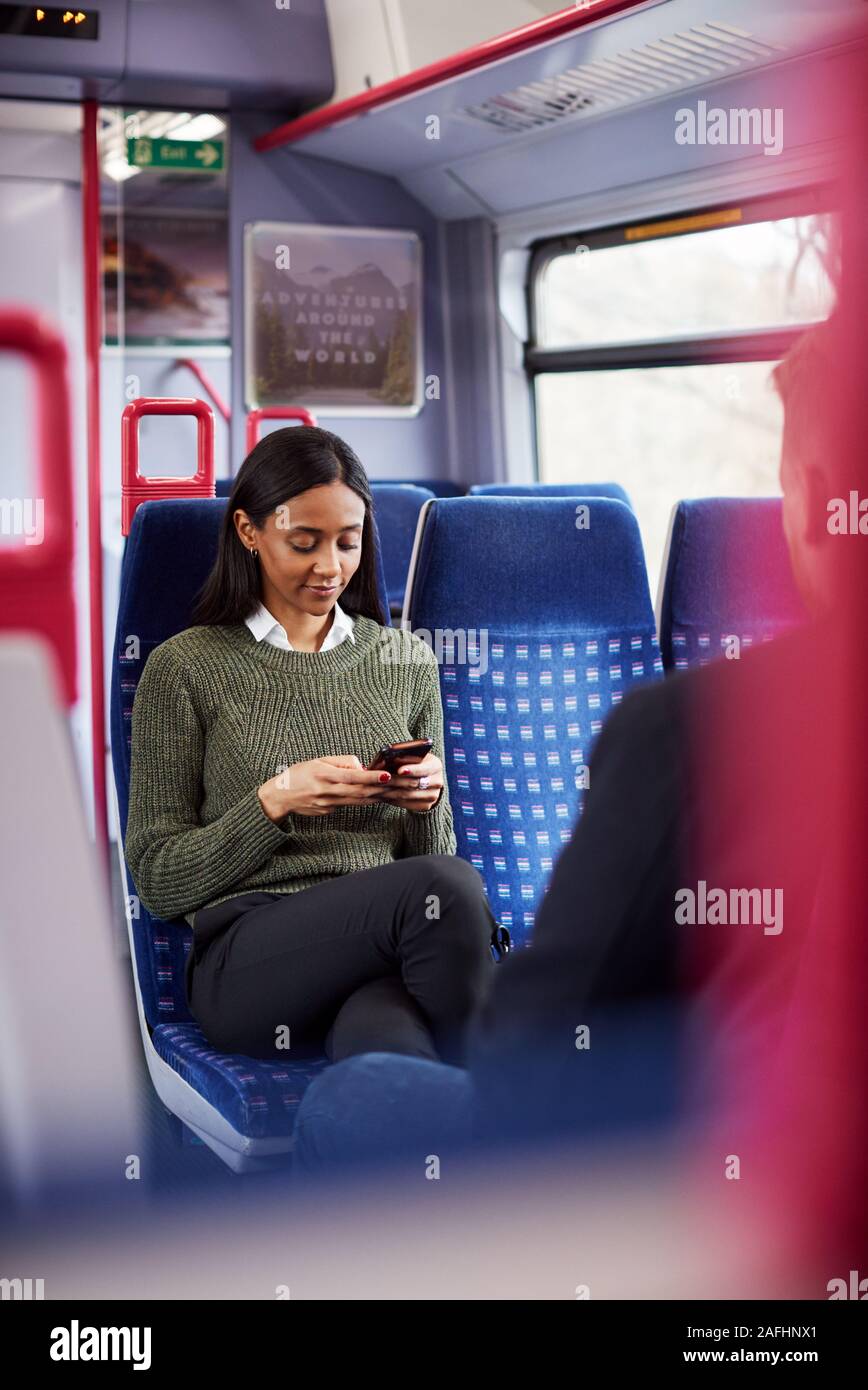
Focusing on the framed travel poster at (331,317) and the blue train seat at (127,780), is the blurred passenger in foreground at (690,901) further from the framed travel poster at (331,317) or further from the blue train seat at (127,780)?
the framed travel poster at (331,317)

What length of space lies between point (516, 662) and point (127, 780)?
0.68m

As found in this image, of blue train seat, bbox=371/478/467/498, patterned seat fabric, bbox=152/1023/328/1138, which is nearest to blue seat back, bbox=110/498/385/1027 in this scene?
patterned seat fabric, bbox=152/1023/328/1138

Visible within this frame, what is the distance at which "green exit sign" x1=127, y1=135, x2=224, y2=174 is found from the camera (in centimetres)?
473

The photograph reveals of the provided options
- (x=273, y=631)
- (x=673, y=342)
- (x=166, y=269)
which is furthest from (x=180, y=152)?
(x=273, y=631)

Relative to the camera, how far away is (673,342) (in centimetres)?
348

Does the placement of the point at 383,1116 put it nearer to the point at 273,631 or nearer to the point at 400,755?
the point at 400,755

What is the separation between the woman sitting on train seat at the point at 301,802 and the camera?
5.58 ft

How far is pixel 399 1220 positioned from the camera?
93 centimetres

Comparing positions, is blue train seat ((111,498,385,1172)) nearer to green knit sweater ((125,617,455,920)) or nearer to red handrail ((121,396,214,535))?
green knit sweater ((125,617,455,920))

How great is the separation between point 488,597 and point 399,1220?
147cm

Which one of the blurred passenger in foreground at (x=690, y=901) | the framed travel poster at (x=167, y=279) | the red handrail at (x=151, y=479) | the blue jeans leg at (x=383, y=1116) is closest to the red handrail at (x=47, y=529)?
the blurred passenger in foreground at (x=690, y=901)

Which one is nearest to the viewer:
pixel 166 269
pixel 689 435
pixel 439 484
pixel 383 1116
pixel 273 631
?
pixel 383 1116

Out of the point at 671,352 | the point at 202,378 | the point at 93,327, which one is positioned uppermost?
the point at 202,378

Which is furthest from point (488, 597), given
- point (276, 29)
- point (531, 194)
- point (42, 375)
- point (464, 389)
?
point (276, 29)
